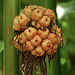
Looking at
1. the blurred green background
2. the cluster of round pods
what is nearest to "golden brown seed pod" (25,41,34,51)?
the cluster of round pods

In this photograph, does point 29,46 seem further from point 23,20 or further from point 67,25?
point 67,25

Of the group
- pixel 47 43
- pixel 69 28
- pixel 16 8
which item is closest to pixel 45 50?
pixel 47 43

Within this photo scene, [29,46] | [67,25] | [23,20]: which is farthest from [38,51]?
[67,25]

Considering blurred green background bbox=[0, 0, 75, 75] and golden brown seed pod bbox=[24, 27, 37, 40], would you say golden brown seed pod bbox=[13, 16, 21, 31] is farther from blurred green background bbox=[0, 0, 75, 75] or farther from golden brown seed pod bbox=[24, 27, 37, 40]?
blurred green background bbox=[0, 0, 75, 75]

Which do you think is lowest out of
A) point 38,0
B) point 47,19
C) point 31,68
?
point 31,68

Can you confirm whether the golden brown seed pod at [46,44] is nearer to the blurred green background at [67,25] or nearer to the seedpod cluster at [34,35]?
the seedpod cluster at [34,35]

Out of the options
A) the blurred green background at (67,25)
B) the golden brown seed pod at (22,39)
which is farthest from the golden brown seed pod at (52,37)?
the blurred green background at (67,25)

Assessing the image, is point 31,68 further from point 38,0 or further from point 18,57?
point 38,0
